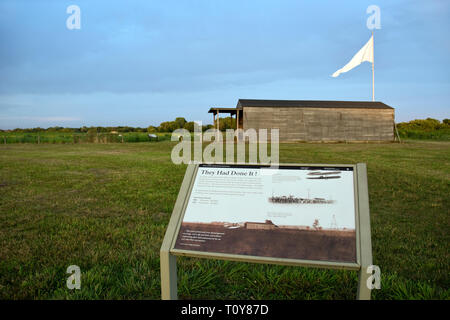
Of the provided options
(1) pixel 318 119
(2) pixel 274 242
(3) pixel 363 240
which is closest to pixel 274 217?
(2) pixel 274 242

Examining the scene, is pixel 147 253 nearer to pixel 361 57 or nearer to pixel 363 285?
pixel 363 285

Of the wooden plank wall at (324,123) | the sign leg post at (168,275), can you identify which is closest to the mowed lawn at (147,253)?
A: the sign leg post at (168,275)

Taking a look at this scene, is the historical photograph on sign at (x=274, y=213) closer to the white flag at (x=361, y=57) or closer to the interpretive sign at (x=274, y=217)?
the interpretive sign at (x=274, y=217)

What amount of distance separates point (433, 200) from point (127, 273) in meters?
6.63

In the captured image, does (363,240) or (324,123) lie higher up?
(324,123)

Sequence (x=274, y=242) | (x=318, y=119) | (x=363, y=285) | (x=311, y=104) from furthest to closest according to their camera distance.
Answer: (x=311, y=104) → (x=318, y=119) → (x=274, y=242) → (x=363, y=285)

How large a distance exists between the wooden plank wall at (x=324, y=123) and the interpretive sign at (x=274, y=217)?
27063 mm

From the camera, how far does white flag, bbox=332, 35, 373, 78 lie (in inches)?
1298

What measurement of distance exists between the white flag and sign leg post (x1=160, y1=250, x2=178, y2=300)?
115 feet

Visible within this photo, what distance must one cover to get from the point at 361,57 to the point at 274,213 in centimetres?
3553

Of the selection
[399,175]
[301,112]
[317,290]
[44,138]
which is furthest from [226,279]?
[44,138]

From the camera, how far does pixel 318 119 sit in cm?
3156

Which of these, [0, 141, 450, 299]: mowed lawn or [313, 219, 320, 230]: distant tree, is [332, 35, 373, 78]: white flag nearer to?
[0, 141, 450, 299]: mowed lawn

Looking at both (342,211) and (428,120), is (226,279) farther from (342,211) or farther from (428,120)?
(428,120)
